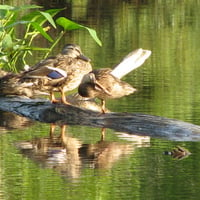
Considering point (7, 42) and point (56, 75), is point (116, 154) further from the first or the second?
point (7, 42)

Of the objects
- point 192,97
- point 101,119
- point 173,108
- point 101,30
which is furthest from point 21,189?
point 101,30

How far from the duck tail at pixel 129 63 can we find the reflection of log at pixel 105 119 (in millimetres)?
1270

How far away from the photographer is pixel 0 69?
13.1 meters

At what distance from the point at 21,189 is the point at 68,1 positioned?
23186 mm

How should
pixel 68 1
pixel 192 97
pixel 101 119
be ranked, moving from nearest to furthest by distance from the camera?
1. pixel 101 119
2. pixel 192 97
3. pixel 68 1

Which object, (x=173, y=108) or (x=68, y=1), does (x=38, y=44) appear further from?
(x=68, y=1)

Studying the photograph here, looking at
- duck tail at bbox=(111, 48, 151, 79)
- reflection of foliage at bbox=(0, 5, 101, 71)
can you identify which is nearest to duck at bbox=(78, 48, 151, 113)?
duck tail at bbox=(111, 48, 151, 79)

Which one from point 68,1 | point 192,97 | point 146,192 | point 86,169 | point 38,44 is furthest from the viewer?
point 68,1

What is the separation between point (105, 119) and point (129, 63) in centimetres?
241

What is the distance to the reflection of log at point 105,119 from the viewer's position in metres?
9.87

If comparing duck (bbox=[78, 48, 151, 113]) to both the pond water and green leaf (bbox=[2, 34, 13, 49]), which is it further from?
green leaf (bbox=[2, 34, 13, 49])

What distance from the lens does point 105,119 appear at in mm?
10586

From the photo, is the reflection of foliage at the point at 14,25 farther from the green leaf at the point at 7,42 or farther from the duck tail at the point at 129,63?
the duck tail at the point at 129,63

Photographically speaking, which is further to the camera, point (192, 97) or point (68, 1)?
point (68, 1)
